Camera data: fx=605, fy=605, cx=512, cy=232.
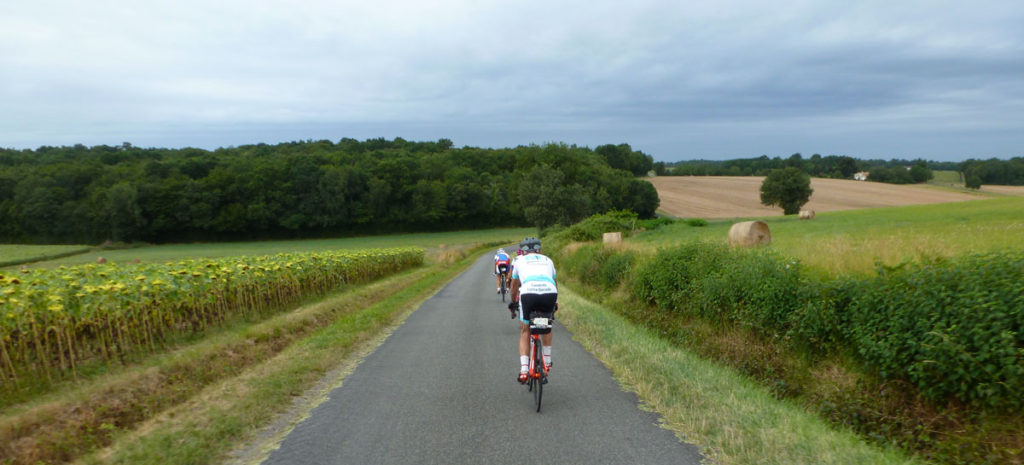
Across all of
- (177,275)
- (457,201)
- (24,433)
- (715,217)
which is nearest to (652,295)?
(177,275)

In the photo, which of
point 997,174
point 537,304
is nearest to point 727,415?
point 537,304

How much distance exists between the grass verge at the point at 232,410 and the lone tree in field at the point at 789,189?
7633 centimetres

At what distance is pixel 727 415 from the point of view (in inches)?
236

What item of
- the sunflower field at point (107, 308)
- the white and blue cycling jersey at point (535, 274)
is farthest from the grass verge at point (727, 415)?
the sunflower field at point (107, 308)

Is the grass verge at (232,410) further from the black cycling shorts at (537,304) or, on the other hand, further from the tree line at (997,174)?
the tree line at (997,174)

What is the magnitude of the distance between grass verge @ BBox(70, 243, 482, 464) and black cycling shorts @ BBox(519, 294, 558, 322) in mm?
2847

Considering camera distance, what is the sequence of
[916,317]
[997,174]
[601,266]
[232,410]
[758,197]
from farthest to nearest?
1. [758,197]
2. [997,174]
3. [601,266]
4. [232,410]
5. [916,317]

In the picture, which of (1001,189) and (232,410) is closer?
(232,410)

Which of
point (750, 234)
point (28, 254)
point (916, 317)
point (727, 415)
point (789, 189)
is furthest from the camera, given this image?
point (789, 189)

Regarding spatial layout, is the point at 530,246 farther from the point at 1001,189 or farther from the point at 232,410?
the point at 1001,189

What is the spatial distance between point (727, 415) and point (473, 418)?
2.57 metres

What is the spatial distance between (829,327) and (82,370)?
36.2 ft

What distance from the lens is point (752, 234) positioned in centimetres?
2216

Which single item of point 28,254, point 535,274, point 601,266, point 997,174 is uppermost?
point 997,174
